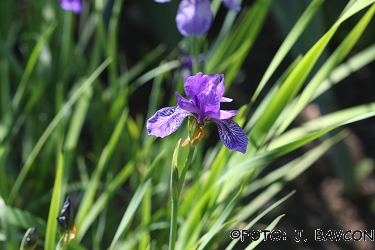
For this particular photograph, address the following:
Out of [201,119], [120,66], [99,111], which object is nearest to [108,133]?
[99,111]

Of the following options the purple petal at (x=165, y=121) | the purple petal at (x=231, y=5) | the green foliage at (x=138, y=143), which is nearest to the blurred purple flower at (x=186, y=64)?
the green foliage at (x=138, y=143)

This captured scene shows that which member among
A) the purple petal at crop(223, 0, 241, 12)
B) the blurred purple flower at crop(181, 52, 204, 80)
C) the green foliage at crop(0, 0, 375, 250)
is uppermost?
the purple petal at crop(223, 0, 241, 12)

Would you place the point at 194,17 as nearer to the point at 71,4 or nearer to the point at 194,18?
the point at 194,18

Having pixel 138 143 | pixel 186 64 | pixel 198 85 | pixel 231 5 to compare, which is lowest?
pixel 138 143

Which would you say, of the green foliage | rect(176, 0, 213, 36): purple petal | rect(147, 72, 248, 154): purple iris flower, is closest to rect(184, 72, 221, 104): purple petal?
rect(147, 72, 248, 154): purple iris flower

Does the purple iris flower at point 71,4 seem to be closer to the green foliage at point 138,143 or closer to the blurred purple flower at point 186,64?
the green foliage at point 138,143

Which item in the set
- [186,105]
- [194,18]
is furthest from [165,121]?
[194,18]

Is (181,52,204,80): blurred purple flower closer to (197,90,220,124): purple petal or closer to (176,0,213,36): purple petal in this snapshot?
(176,0,213,36): purple petal
